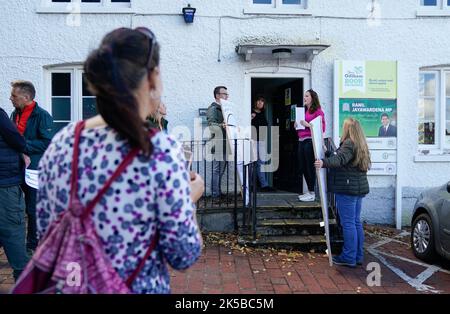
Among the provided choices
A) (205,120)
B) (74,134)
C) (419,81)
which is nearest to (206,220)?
(205,120)

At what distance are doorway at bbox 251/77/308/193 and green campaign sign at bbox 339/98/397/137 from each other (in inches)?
33.6

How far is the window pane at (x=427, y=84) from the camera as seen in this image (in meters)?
9.15

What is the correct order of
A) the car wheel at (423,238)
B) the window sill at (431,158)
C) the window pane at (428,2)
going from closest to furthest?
the car wheel at (423,238) → the window sill at (431,158) → the window pane at (428,2)

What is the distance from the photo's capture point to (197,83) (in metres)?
8.59

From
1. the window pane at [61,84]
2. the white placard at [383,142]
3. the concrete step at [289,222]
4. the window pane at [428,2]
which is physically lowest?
the concrete step at [289,222]

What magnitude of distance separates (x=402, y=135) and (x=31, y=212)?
663cm

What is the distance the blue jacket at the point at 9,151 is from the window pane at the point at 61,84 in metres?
4.46

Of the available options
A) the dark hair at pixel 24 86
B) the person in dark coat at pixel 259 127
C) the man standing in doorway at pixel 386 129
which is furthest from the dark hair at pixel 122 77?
the man standing in doorway at pixel 386 129

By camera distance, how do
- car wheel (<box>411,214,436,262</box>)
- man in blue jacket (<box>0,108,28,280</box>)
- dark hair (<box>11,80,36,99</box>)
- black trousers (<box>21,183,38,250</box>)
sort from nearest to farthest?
1. man in blue jacket (<box>0,108,28,280</box>)
2. dark hair (<box>11,80,36,99</box>)
3. black trousers (<box>21,183,38,250</box>)
4. car wheel (<box>411,214,436,262</box>)

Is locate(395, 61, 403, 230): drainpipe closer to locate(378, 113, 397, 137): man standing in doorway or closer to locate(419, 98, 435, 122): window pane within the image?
locate(378, 113, 397, 137): man standing in doorway

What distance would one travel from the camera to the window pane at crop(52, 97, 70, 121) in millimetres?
8750

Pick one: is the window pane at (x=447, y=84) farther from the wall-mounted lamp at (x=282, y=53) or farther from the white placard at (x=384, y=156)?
the wall-mounted lamp at (x=282, y=53)

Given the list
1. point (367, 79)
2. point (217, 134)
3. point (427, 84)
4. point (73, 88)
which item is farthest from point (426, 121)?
point (73, 88)

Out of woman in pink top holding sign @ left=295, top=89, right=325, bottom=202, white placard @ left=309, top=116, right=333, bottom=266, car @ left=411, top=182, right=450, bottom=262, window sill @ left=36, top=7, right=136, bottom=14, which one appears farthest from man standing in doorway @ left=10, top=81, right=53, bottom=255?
car @ left=411, top=182, right=450, bottom=262
